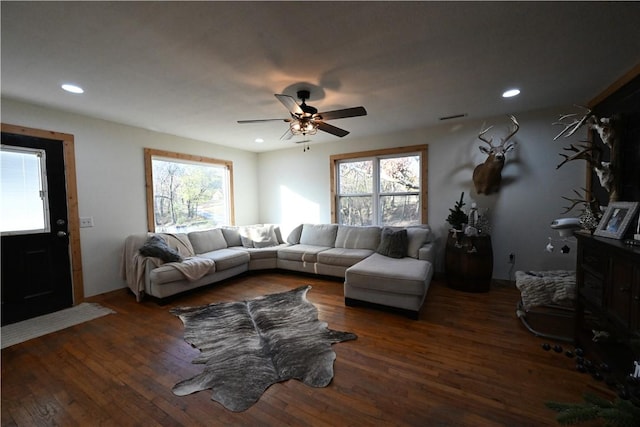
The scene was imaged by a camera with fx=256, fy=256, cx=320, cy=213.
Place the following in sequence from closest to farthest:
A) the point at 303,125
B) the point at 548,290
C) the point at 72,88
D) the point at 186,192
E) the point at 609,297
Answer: the point at 609,297
the point at 548,290
the point at 72,88
the point at 303,125
the point at 186,192

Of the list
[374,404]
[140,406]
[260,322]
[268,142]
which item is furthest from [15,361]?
[268,142]

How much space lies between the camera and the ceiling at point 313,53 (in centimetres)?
160

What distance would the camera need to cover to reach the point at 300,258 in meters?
4.38

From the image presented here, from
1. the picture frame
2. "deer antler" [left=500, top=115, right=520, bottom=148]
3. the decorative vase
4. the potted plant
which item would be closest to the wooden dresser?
the picture frame

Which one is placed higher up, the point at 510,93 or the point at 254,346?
the point at 510,93

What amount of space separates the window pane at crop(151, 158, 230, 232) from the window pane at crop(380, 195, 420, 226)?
3.25 metres

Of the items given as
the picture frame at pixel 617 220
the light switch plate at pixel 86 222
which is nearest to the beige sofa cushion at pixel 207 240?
the light switch plate at pixel 86 222

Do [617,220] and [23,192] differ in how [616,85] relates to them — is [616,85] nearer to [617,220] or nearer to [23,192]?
[617,220]

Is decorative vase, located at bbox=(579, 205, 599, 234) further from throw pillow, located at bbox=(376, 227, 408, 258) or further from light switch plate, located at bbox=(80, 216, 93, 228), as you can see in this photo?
light switch plate, located at bbox=(80, 216, 93, 228)

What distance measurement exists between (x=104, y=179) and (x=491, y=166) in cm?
542

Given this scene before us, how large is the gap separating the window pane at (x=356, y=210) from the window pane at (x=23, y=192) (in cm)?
429

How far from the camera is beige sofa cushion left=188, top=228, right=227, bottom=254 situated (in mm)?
4301

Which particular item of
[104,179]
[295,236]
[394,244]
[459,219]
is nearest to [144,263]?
[104,179]

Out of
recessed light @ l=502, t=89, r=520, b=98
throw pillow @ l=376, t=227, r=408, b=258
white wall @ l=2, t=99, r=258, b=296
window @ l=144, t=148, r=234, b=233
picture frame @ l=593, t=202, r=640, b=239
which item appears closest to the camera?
picture frame @ l=593, t=202, r=640, b=239
